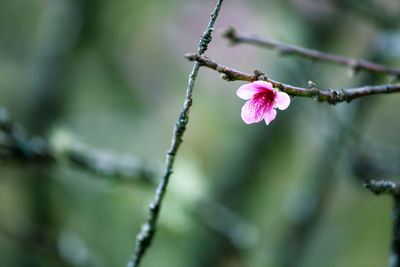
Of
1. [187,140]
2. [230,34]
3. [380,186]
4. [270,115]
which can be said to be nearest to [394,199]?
[380,186]

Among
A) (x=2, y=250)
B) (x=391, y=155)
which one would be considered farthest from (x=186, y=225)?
(x=2, y=250)

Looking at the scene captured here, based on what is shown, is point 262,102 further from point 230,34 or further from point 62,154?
point 62,154

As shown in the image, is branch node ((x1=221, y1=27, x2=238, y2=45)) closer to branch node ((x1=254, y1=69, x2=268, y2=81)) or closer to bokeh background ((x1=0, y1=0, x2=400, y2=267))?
branch node ((x1=254, y1=69, x2=268, y2=81))

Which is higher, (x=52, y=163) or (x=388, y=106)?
(x=388, y=106)

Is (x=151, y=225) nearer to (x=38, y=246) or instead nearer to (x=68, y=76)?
(x=38, y=246)

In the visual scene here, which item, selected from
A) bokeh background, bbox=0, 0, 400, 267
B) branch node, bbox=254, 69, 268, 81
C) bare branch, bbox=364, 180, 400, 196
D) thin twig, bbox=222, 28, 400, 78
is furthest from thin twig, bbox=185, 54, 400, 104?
bokeh background, bbox=0, 0, 400, 267

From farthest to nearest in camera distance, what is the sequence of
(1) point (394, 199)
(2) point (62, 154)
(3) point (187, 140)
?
(3) point (187, 140) → (2) point (62, 154) → (1) point (394, 199)
